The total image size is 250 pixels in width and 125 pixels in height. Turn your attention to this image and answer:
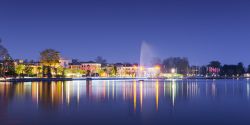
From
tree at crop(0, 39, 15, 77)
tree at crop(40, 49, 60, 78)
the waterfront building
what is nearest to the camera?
tree at crop(0, 39, 15, 77)

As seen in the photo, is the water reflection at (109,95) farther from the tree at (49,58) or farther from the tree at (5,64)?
the tree at (49,58)

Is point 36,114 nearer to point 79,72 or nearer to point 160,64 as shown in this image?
point 79,72

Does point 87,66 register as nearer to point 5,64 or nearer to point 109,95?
point 5,64

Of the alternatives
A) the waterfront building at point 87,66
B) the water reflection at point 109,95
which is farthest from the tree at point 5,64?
the waterfront building at point 87,66

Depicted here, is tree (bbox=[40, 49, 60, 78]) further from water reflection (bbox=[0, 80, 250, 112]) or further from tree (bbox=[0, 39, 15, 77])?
water reflection (bbox=[0, 80, 250, 112])

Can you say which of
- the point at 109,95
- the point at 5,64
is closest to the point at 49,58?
the point at 5,64

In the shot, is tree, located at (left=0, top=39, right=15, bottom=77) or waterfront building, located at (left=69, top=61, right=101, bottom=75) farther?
waterfront building, located at (left=69, top=61, right=101, bottom=75)

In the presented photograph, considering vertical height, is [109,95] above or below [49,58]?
below

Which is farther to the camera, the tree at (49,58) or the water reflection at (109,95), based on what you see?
the tree at (49,58)

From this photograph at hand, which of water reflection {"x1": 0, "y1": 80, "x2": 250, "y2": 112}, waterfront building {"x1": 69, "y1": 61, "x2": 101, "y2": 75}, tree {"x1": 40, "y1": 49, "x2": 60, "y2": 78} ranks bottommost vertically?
water reflection {"x1": 0, "y1": 80, "x2": 250, "y2": 112}

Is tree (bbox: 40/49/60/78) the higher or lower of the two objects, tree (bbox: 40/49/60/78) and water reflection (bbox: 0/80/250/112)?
the higher

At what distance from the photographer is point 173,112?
20.9 metres

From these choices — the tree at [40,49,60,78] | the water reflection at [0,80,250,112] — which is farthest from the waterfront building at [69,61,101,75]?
the water reflection at [0,80,250,112]

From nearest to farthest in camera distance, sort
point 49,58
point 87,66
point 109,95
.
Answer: point 109,95 → point 49,58 → point 87,66
